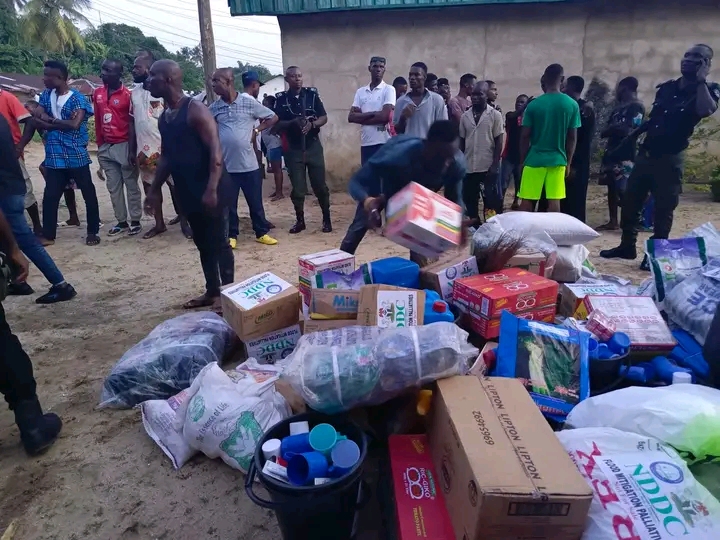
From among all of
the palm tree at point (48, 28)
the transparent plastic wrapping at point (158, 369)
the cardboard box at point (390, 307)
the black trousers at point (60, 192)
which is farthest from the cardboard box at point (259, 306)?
the palm tree at point (48, 28)

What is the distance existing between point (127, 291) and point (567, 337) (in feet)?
11.8

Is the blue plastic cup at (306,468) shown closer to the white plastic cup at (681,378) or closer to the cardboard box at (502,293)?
the cardboard box at (502,293)

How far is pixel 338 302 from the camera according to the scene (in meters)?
2.70

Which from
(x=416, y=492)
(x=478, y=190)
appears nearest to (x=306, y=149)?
(x=478, y=190)

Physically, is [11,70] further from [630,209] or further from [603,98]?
[630,209]

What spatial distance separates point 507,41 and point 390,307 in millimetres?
6356

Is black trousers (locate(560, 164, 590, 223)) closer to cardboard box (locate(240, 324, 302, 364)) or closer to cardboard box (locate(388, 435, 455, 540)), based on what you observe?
cardboard box (locate(240, 324, 302, 364))

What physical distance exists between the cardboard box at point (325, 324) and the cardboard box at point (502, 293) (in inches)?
24.2

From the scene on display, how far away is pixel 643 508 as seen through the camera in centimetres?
149

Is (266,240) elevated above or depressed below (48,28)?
below

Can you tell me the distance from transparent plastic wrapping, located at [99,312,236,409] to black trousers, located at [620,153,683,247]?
3.62 metres

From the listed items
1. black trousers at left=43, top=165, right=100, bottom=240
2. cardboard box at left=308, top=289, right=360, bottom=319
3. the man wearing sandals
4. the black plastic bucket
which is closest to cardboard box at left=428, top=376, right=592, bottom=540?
the black plastic bucket

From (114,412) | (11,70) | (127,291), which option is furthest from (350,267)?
(11,70)

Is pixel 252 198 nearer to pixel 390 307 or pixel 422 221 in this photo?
pixel 390 307
